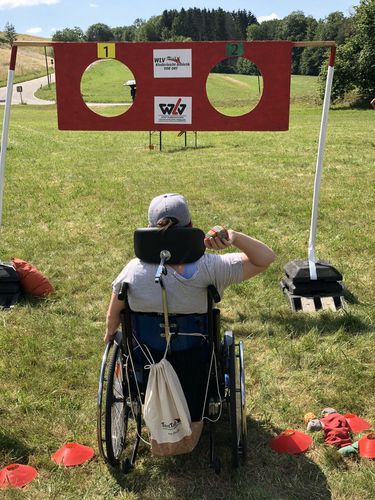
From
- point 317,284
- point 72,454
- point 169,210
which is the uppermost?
point 169,210

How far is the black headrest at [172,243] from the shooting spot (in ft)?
7.93

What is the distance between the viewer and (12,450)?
9.51ft

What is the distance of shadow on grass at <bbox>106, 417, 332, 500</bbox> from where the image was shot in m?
2.58

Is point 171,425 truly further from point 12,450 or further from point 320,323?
point 320,323

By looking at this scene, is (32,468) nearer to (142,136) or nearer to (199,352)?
(199,352)

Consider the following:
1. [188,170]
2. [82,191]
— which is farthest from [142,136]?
[82,191]

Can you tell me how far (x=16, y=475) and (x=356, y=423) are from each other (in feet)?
6.15

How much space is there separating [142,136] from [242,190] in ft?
31.3

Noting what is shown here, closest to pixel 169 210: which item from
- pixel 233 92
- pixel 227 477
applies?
pixel 227 477

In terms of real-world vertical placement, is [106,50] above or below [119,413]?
above

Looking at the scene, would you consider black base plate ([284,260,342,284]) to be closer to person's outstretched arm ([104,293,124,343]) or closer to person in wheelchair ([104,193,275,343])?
person in wheelchair ([104,193,275,343])

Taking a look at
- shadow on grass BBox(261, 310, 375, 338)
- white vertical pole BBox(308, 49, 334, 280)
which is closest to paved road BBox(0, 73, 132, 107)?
white vertical pole BBox(308, 49, 334, 280)

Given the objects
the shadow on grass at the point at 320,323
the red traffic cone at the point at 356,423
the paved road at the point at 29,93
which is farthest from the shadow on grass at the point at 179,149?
the paved road at the point at 29,93

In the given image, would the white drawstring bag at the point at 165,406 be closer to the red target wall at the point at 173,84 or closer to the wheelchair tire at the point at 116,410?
the wheelchair tire at the point at 116,410
